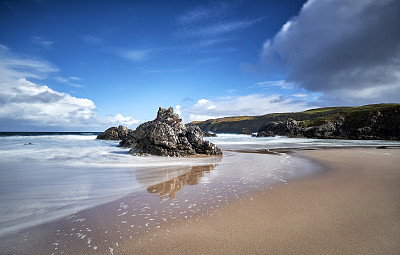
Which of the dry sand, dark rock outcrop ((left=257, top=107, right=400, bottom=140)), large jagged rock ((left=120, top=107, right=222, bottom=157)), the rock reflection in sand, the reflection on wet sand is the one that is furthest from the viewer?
dark rock outcrop ((left=257, top=107, right=400, bottom=140))

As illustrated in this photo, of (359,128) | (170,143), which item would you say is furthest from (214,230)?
(359,128)

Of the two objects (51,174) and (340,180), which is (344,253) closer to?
(340,180)

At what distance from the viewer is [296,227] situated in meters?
3.15

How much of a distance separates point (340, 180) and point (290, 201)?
323cm

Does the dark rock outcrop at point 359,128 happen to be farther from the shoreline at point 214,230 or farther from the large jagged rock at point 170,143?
the shoreline at point 214,230

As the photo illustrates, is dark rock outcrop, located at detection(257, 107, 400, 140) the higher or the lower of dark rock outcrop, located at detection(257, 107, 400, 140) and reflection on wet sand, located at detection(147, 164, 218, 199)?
the higher

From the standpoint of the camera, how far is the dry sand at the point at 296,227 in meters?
2.61

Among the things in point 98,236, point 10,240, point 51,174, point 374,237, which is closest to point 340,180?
point 374,237

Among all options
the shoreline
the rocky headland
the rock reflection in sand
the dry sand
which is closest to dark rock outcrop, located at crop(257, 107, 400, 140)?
the rocky headland

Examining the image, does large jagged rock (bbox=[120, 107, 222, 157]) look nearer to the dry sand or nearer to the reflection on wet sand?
the reflection on wet sand

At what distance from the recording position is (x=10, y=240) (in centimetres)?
288

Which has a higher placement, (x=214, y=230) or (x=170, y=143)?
(x=170, y=143)

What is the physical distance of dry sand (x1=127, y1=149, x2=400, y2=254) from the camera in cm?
261

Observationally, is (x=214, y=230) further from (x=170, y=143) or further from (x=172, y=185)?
(x=170, y=143)
